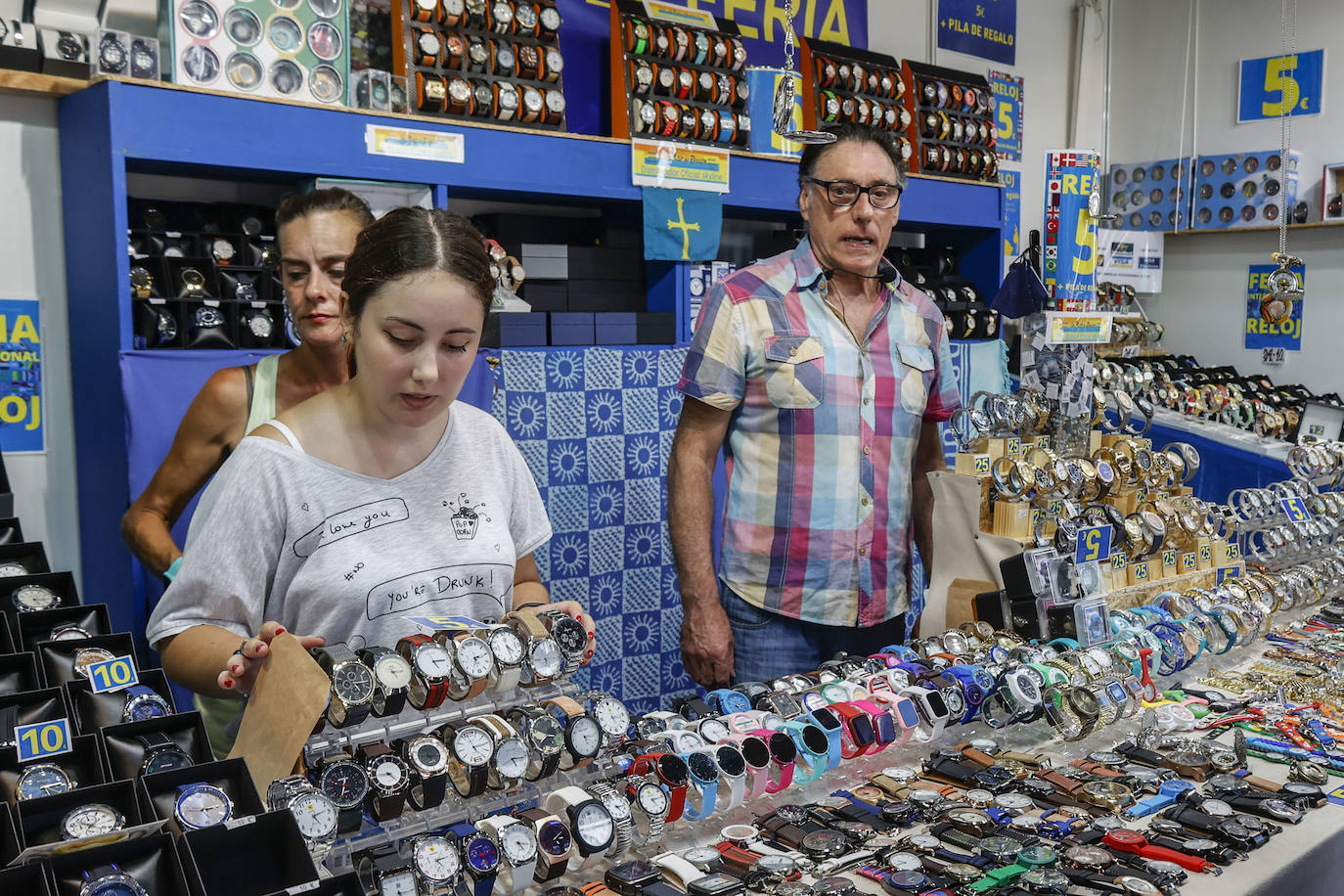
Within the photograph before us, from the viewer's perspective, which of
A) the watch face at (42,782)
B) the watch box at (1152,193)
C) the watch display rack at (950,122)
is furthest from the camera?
the watch box at (1152,193)

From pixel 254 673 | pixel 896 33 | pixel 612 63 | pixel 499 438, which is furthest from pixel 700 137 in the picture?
pixel 254 673

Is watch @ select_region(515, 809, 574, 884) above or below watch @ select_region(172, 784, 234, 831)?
below

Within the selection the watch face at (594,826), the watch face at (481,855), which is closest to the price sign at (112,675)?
the watch face at (481,855)

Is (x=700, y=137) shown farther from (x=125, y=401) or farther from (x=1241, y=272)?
(x=1241, y=272)

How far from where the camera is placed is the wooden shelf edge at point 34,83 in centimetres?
327

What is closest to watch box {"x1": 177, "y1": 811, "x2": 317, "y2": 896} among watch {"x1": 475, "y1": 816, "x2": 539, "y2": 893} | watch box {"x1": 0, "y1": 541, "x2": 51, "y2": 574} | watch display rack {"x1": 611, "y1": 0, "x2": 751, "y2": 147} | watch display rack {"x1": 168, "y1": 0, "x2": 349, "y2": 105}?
watch {"x1": 475, "y1": 816, "x2": 539, "y2": 893}

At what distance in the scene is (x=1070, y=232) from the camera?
11.2ft

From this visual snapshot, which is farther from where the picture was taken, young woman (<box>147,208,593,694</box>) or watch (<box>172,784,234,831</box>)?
young woman (<box>147,208,593,694</box>)

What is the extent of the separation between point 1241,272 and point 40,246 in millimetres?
7684

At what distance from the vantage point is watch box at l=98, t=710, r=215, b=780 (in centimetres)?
A: 140

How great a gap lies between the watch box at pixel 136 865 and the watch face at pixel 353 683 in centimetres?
32

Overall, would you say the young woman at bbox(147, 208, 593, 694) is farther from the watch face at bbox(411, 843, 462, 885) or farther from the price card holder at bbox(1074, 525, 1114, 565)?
the price card holder at bbox(1074, 525, 1114, 565)

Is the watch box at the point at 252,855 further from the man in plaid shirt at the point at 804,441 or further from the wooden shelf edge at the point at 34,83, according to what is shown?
the wooden shelf edge at the point at 34,83

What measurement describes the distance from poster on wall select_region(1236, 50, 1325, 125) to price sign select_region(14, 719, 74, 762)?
8.01 meters
